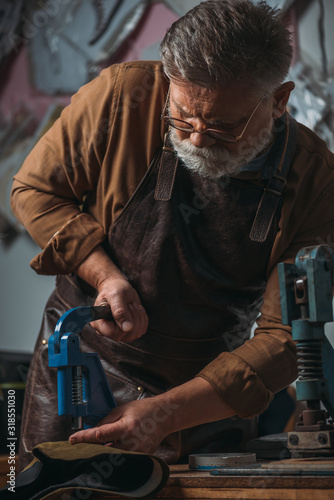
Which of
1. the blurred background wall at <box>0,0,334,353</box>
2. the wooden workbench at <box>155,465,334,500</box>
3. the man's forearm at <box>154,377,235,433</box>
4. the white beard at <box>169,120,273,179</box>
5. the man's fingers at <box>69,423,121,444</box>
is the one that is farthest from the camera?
the blurred background wall at <box>0,0,334,353</box>

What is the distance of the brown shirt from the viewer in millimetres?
1397

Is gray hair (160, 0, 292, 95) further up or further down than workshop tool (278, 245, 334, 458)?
further up

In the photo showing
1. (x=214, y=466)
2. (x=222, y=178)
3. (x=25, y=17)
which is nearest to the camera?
(x=214, y=466)

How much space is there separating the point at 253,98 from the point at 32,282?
5.24 ft

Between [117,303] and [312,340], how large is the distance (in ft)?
1.19

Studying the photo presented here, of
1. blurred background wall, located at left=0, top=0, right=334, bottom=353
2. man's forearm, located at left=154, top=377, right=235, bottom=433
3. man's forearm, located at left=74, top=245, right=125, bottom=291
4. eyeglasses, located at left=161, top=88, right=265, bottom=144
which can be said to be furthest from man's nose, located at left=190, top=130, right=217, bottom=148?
blurred background wall, located at left=0, top=0, right=334, bottom=353

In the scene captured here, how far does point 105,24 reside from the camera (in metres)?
2.60

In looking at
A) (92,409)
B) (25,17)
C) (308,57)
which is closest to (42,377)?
(92,409)

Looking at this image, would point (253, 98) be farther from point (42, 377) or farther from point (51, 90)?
point (51, 90)

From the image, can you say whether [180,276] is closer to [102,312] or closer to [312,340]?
[102,312]

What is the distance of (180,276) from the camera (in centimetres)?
141

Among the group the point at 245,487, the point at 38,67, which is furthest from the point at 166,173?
the point at 38,67

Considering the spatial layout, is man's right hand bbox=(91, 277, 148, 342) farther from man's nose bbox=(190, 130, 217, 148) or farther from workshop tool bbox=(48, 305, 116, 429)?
man's nose bbox=(190, 130, 217, 148)

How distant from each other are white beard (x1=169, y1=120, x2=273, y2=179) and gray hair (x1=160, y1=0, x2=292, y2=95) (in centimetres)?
10
